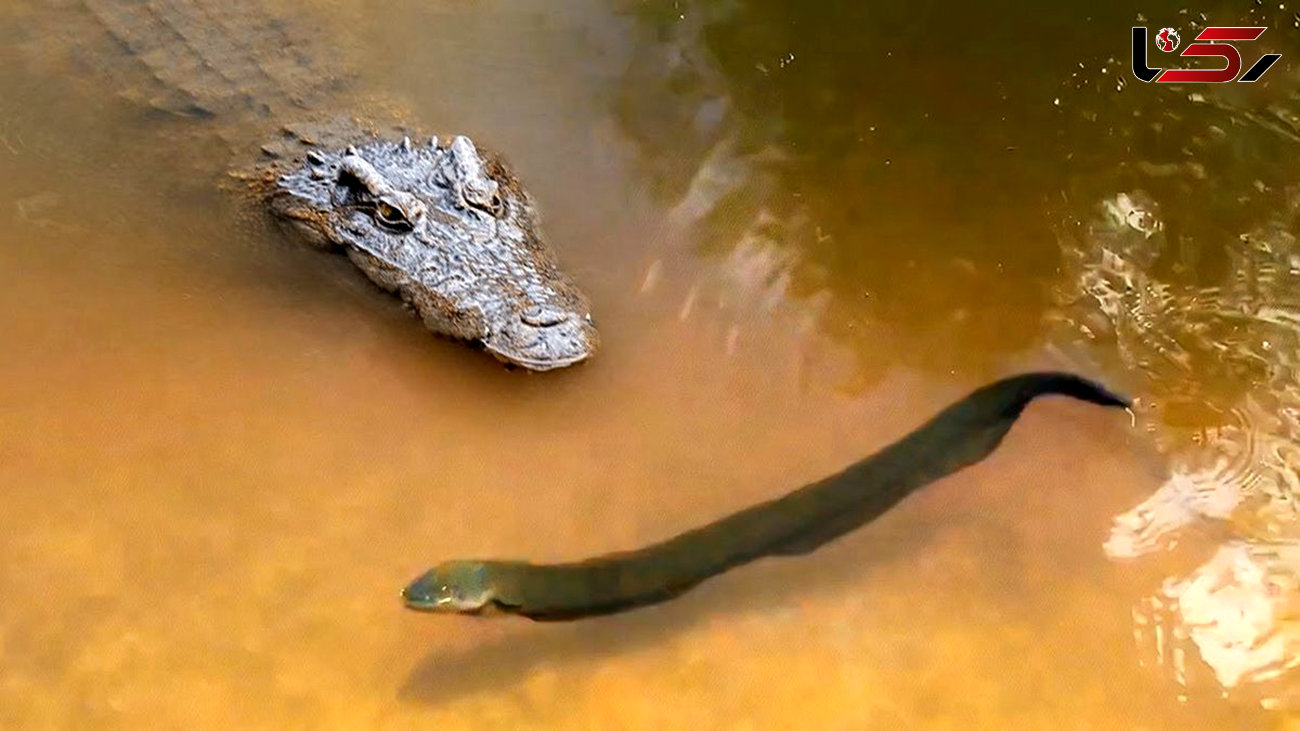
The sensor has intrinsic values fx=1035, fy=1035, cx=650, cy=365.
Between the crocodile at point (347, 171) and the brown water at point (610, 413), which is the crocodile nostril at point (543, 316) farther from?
the brown water at point (610, 413)

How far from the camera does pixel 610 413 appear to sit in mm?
3045

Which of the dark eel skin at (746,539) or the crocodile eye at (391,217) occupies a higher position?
the crocodile eye at (391,217)

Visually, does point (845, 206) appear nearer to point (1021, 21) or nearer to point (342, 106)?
point (1021, 21)

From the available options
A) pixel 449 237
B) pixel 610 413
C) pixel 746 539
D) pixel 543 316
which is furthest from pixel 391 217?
pixel 746 539

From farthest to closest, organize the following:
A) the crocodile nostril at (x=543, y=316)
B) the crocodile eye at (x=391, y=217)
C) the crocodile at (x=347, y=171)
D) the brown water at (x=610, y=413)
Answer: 1. the crocodile eye at (x=391, y=217)
2. the crocodile at (x=347, y=171)
3. the crocodile nostril at (x=543, y=316)
4. the brown water at (x=610, y=413)

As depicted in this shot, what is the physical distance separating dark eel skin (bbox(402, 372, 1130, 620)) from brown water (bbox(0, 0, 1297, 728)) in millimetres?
56

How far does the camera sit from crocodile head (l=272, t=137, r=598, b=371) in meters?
3.17

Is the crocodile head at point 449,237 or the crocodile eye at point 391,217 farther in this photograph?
the crocodile eye at point 391,217

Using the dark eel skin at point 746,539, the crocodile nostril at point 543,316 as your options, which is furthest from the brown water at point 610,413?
the crocodile nostril at point 543,316

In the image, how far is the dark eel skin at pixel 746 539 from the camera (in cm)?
256

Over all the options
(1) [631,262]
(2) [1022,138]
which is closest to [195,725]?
(1) [631,262]

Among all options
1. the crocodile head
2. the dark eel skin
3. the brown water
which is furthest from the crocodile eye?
the dark eel skin

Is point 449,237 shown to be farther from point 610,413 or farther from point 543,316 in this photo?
point 610,413

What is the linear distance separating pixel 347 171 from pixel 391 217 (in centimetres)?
25
